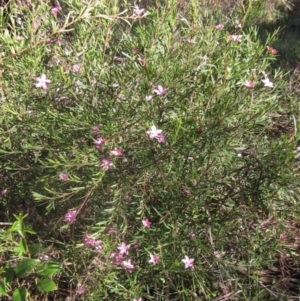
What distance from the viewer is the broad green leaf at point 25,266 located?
2.17 meters

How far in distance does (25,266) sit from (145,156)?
0.68m

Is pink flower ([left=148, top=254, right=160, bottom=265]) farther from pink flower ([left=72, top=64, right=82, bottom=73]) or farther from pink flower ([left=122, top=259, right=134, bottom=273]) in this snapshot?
pink flower ([left=72, top=64, right=82, bottom=73])

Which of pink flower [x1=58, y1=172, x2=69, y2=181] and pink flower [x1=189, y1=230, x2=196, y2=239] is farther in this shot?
pink flower [x1=189, y1=230, x2=196, y2=239]

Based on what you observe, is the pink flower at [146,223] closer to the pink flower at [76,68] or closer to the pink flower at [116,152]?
the pink flower at [116,152]

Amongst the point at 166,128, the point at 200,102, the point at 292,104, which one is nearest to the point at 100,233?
the point at 166,128

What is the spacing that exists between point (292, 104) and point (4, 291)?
1.78m

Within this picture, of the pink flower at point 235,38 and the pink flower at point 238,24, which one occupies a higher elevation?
the pink flower at point 238,24

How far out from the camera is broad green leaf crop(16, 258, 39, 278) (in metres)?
2.17

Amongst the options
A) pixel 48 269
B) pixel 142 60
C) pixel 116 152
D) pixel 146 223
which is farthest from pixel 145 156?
pixel 48 269

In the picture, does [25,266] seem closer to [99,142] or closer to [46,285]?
[46,285]

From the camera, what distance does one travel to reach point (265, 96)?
2334mm

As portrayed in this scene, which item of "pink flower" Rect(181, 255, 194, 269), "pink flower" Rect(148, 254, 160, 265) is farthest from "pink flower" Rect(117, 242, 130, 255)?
"pink flower" Rect(181, 255, 194, 269)

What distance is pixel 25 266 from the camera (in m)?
2.19

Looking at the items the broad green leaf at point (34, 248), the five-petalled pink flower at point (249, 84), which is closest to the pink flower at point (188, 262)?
the broad green leaf at point (34, 248)
